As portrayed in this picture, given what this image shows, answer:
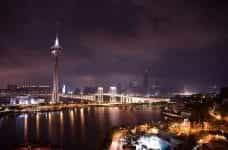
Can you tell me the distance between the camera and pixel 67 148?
36.3 ft

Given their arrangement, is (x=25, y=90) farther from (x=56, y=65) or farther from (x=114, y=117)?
(x=114, y=117)

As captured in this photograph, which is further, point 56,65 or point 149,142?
point 56,65

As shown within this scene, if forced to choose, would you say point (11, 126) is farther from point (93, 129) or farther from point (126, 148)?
point (126, 148)

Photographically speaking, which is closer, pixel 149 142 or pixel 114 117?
pixel 149 142

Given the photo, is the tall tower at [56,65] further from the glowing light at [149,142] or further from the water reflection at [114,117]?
the glowing light at [149,142]

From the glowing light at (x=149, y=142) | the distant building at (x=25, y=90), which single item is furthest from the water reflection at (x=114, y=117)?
the distant building at (x=25, y=90)

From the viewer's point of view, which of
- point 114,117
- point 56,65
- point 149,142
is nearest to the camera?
point 149,142

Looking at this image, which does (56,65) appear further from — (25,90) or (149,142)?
(149,142)

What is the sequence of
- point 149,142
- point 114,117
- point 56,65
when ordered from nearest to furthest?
point 149,142
point 114,117
point 56,65

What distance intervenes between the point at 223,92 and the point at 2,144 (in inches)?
508

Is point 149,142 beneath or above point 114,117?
above

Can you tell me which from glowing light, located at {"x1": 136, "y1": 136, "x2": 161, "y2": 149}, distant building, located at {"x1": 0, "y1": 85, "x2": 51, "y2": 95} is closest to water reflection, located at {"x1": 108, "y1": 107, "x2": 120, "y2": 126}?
glowing light, located at {"x1": 136, "y1": 136, "x2": 161, "y2": 149}

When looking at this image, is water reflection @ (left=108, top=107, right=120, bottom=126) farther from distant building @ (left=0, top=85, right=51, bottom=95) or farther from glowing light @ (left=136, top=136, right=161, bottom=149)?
distant building @ (left=0, top=85, right=51, bottom=95)

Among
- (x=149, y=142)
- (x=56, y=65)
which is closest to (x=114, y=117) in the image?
(x=149, y=142)
